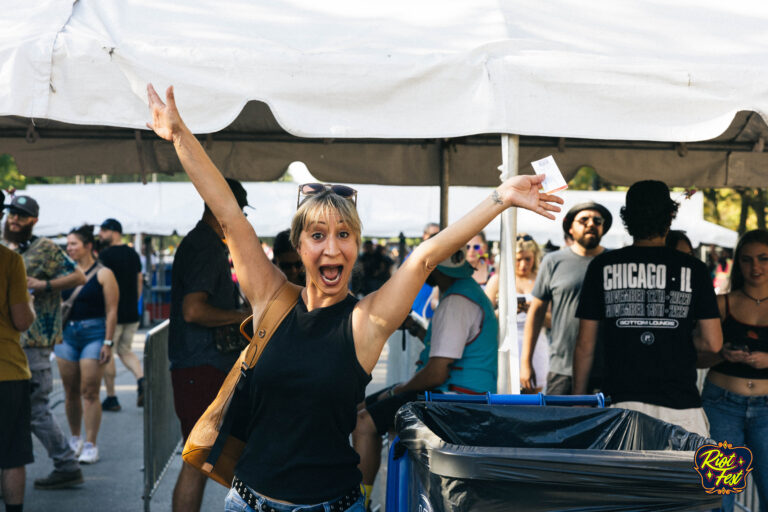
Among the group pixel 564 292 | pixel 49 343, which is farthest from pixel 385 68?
pixel 49 343

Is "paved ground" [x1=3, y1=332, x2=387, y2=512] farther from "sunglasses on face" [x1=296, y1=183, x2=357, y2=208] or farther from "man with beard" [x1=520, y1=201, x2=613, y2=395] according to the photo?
"sunglasses on face" [x1=296, y1=183, x2=357, y2=208]

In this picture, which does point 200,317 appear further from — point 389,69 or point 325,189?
point 325,189

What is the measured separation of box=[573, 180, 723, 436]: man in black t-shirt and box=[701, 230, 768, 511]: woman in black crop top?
0.50 metres

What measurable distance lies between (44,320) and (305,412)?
4.07m

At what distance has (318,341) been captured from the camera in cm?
243

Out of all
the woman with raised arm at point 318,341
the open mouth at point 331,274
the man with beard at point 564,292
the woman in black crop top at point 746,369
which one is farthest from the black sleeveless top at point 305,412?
the man with beard at point 564,292

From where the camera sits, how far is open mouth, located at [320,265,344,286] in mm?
2467

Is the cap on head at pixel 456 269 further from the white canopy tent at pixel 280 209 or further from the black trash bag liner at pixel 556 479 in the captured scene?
the white canopy tent at pixel 280 209

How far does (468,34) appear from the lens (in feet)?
11.5

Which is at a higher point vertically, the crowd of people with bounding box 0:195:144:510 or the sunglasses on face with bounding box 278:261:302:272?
the sunglasses on face with bounding box 278:261:302:272

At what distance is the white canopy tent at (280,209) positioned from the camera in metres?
15.5

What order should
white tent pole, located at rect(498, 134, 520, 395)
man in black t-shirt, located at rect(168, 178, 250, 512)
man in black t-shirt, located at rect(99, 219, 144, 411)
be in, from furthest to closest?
man in black t-shirt, located at rect(99, 219, 144, 411), man in black t-shirt, located at rect(168, 178, 250, 512), white tent pole, located at rect(498, 134, 520, 395)

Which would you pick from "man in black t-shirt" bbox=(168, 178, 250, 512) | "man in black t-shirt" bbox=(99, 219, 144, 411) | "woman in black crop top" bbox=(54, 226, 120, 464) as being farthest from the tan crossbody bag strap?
"man in black t-shirt" bbox=(99, 219, 144, 411)

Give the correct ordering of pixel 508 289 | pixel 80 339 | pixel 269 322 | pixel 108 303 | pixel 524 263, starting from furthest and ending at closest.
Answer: pixel 524 263, pixel 108 303, pixel 80 339, pixel 508 289, pixel 269 322
